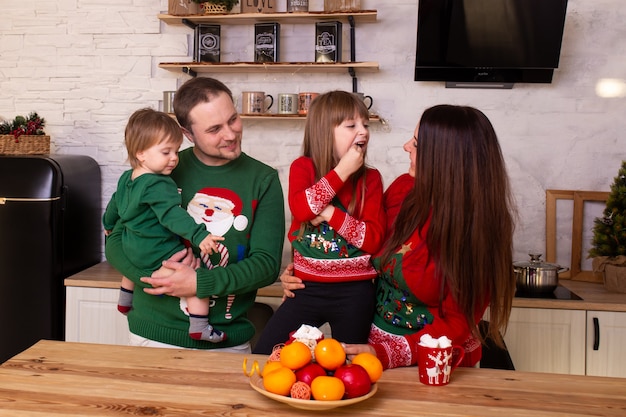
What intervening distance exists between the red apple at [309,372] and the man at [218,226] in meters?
0.61

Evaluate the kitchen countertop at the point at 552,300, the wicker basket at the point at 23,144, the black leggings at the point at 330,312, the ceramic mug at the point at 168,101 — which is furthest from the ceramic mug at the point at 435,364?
the wicker basket at the point at 23,144

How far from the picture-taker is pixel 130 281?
7.70ft

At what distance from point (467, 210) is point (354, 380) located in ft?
1.77

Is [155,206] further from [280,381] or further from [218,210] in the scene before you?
[280,381]

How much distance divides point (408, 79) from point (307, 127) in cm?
154

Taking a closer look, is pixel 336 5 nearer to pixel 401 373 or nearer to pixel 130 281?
pixel 130 281

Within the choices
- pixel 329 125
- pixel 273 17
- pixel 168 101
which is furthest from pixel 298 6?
pixel 329 125

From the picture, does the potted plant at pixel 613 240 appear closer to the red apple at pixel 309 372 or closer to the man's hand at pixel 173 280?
the man's hand at pixel 173 280

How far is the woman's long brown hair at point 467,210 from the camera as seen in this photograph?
66.3 inches

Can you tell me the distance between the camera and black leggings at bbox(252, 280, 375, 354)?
2.04 m

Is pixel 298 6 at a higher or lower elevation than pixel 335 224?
higher

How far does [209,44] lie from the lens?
3574 mm

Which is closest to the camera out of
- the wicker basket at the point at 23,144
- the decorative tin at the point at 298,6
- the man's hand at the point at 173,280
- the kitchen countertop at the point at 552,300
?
the man's hand at the point at 173,280

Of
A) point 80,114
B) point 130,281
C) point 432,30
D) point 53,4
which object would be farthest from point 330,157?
point 53,4
